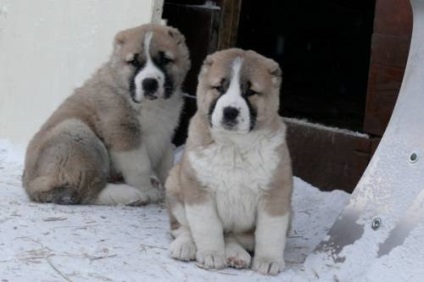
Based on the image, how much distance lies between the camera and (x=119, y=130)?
5.82m

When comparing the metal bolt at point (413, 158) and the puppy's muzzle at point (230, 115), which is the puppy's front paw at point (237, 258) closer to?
the puppy's muzzle at point (230, 115)

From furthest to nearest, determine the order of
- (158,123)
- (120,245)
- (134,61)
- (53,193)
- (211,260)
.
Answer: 1. (158,123)
2. (134,61)
3. (53,193)
4. (120,245)
5. (211,260)

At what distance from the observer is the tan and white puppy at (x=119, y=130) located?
5.59 meters

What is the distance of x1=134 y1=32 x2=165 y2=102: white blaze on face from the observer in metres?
5.62

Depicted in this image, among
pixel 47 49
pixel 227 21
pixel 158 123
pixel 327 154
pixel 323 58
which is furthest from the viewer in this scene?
pixel 323 58

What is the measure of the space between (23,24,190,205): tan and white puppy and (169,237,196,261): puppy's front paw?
134cm

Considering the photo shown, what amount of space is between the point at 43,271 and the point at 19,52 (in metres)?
4.08

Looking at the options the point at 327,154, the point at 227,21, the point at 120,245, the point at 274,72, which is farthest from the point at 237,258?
the point at 227,21

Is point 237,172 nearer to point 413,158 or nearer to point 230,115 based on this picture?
point 230,115

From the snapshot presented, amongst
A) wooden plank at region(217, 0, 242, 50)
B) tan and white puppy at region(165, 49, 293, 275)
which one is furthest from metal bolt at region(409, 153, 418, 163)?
wooden plank at region(217, 0, 242, 50)

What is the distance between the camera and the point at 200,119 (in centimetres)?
454

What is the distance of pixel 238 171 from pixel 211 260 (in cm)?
49

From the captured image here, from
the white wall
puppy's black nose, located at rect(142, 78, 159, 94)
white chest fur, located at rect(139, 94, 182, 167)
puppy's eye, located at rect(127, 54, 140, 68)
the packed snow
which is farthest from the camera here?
the white wall

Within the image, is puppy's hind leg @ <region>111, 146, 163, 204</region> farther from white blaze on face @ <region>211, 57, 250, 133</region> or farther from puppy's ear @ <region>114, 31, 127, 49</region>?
white blaze on face @ <region>211, 57, 250, 133</region>
